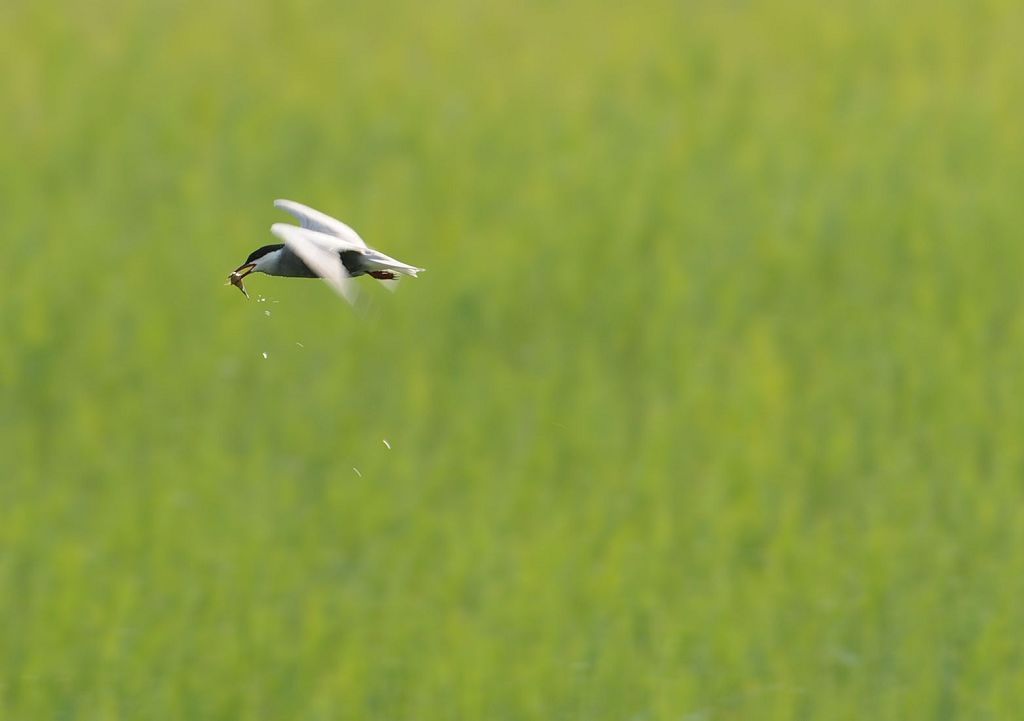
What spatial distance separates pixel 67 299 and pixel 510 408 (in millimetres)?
1739

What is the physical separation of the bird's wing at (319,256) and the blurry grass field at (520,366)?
191 centimetres

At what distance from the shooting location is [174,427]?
17.1ft

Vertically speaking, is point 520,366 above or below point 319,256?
above

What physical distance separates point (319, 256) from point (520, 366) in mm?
3581

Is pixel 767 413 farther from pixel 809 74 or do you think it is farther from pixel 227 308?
pixel 809 74

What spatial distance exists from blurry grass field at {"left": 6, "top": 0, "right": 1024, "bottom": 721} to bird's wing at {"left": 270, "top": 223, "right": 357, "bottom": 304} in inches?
75.1

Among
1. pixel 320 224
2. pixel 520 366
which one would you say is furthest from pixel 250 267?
pixel 520 366

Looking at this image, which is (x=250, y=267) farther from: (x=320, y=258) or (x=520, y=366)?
(x=520, y=366)

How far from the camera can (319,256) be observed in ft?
6.75

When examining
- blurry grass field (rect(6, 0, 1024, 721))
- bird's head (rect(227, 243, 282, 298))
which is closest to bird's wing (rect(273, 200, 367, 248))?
bird's head (rect(227, 243, 282, 298))

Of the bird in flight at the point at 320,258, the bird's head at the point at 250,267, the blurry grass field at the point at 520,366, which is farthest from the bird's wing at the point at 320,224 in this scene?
the blurry grass field at the point at 520,366

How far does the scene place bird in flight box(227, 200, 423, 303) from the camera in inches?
80.3

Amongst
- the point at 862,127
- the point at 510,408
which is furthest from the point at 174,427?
the point at 862,127

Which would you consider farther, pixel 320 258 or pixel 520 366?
pixel 520 366
